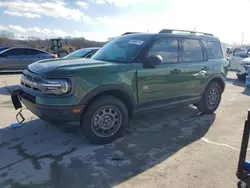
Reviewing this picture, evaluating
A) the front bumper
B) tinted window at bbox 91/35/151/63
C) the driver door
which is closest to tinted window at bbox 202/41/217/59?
the driver door

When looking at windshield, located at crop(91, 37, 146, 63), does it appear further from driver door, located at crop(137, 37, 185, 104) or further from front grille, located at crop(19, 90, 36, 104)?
front grille, located at crop(19, 90, 36, 104)

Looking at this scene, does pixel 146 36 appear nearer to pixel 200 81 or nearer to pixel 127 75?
pixel 127 75

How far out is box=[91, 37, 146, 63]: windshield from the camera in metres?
4.44

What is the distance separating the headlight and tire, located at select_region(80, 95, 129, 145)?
0.49 metres

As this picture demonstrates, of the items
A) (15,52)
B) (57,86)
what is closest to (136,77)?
(57,86)

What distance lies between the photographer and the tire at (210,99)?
5734 millimetres

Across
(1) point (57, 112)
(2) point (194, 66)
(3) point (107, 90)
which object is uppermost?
(2) point (194, 66)

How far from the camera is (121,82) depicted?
159 inches

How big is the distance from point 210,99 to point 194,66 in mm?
1113

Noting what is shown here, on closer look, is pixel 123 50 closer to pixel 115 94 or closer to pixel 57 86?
pixel 115 94

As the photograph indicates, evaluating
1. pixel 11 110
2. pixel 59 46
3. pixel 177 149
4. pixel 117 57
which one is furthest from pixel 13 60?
pixel 59 46

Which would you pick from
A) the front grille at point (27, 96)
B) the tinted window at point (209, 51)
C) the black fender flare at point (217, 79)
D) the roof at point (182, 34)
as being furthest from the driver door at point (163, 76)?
the front grille at point (27, 96)

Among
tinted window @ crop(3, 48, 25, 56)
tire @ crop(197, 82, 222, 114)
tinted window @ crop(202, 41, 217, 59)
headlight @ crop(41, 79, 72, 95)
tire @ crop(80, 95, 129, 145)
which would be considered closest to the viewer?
headlight @ crop(41, 79, 72, 95)

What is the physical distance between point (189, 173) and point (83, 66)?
2168 mm
